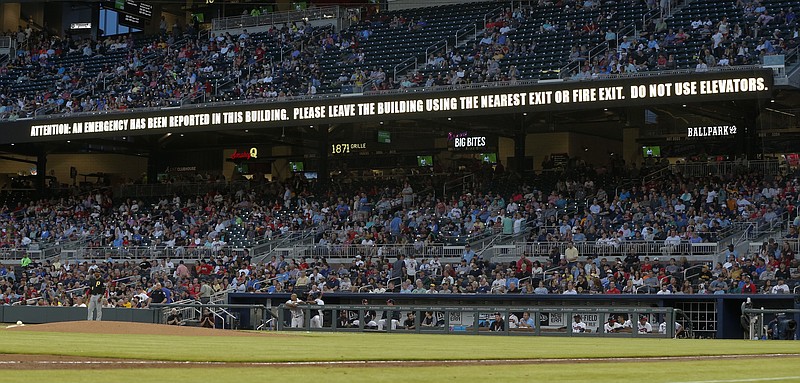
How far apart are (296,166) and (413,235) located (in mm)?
14710

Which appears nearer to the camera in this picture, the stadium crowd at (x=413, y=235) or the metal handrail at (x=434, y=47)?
the stadium crowd at (x=413, y=235)

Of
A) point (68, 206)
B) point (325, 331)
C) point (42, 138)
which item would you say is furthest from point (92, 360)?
point (68, 206)

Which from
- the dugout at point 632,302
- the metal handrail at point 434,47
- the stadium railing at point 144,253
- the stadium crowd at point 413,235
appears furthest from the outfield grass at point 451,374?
the metal handrail at point 434,47

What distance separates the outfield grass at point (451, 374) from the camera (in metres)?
9.49

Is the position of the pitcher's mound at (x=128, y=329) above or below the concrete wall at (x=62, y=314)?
above

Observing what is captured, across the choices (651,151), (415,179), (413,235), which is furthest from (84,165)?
(651,151)

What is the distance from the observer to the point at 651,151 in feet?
137

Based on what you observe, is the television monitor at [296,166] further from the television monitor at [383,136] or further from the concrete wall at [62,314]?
the concrete wall at [62,314]

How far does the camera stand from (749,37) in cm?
3416

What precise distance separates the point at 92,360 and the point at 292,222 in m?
26.3

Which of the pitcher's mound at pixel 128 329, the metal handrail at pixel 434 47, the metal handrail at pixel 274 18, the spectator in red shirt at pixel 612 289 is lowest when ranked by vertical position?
the pitcher's mound at pixel 128 329

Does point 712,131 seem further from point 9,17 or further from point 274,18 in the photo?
point 9,17

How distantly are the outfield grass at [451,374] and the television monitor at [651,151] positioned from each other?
3026 cm

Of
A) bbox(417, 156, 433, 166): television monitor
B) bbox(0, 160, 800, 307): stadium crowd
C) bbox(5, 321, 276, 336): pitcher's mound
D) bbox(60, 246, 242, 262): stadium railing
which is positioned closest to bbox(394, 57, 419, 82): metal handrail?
bbox(0, 160, 800, 307): stadium crowd
